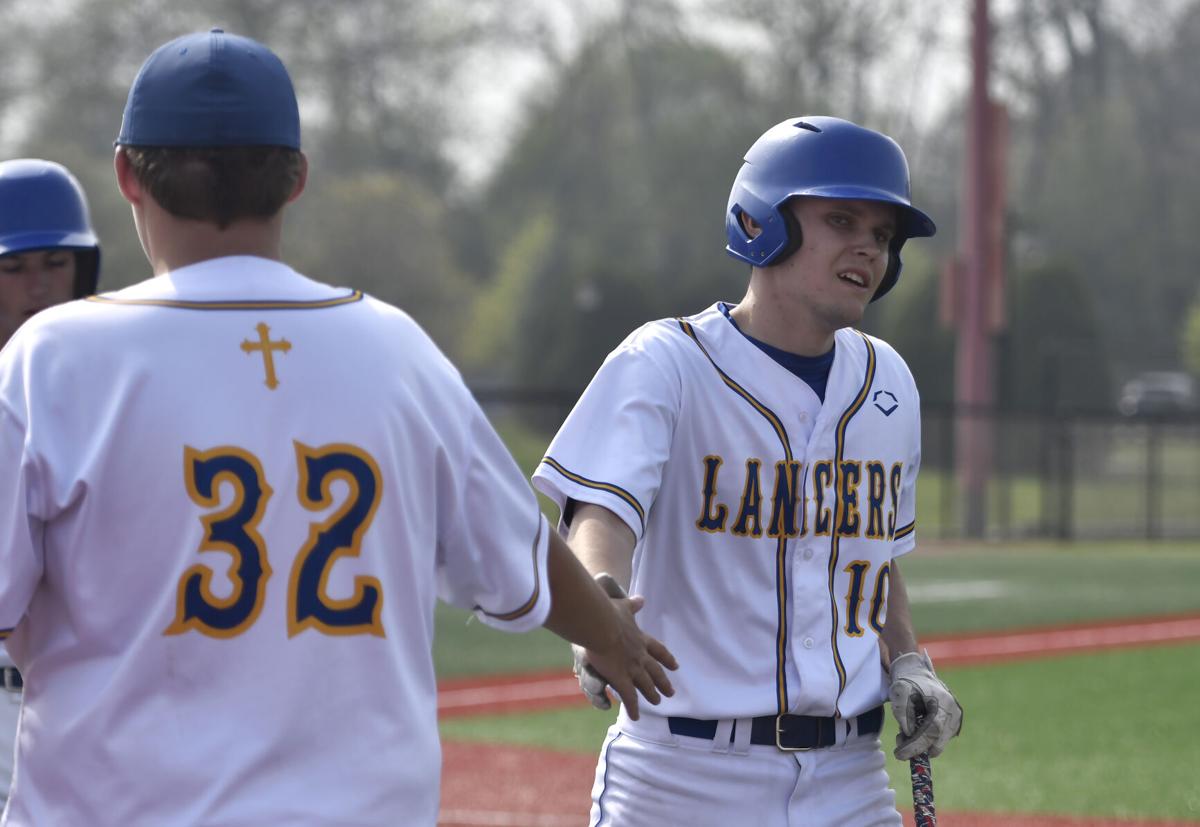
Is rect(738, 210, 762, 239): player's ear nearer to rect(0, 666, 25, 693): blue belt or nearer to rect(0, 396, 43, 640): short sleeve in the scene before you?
rect(0, 666, 25, 693): blue belt

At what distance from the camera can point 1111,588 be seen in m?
18.6

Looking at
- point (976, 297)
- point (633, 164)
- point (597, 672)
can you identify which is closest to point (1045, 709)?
point (597, 672)

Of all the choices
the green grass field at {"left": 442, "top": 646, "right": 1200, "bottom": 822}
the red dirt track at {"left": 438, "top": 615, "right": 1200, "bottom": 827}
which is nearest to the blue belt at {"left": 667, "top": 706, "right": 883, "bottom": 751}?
the red dirt track at {"left": 438, "top": 615, "right": 1200, "bottom": 827}

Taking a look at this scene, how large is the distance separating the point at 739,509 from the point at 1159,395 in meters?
39.9

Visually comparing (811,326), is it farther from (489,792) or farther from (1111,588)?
(1111,588)

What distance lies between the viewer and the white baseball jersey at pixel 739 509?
3480mm

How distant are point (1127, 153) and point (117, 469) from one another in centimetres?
4767

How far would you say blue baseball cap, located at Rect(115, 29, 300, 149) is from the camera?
7.77 feet

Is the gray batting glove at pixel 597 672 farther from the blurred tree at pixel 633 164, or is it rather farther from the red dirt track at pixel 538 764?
the blurred tree at pixel 633 164

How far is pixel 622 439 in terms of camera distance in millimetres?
3471

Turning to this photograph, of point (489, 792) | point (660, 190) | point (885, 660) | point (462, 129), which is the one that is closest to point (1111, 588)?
point (489, 792)

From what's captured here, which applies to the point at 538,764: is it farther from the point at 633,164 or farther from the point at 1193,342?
the point at 633,164

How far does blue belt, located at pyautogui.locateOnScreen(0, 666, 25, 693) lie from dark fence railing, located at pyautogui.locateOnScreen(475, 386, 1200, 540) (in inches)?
676

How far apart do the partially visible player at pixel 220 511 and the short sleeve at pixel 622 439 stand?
0.99m
